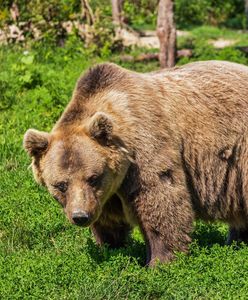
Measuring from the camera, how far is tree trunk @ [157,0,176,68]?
12500 millimetres

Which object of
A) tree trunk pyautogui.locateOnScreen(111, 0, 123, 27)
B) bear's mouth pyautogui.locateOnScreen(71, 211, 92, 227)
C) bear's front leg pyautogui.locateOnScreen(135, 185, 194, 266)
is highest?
bear's mouth pyautogui.locateOnScreen(71, 211, 92, 227)

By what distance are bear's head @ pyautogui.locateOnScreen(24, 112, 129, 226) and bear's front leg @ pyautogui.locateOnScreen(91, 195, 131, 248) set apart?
0.25 metres

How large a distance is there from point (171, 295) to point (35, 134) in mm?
1451

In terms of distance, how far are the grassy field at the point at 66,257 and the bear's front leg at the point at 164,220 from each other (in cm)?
11

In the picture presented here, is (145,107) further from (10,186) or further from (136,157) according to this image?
(10,186)

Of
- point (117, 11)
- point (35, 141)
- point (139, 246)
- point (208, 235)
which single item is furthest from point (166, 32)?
point (35, 141)

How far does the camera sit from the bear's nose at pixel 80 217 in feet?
17.7

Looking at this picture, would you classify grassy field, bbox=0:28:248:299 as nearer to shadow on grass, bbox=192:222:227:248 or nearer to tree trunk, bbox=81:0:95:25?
shadow on grass, bbox=192:222:227:248

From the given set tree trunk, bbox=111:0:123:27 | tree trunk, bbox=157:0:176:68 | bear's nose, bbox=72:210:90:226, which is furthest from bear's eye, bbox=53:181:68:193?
tree trunk, bbox=111:0:123:27

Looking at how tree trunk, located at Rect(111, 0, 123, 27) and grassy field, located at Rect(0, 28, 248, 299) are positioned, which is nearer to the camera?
grassy field, located at Rect(0, 28, 248, 299)

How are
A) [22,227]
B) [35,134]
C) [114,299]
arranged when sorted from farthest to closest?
[22,227], [35,134], [114,299]

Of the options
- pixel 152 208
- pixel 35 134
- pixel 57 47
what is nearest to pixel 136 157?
pixel 152 208

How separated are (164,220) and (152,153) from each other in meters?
0.49

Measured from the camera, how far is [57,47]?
1335cm
